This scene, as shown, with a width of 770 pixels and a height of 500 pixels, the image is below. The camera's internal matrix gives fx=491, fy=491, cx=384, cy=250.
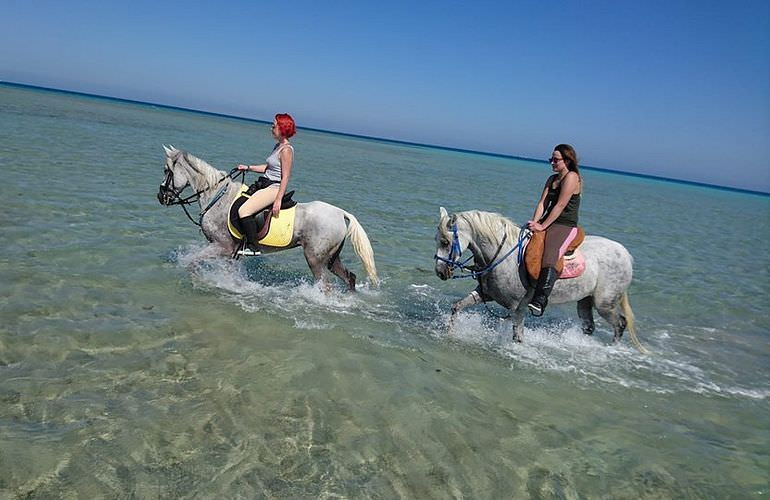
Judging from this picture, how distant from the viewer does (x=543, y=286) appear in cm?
684

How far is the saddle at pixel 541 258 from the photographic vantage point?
6.83 meters

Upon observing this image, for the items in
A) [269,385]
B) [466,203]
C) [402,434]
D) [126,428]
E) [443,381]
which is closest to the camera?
[126,428]

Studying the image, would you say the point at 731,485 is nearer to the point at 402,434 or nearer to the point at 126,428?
the point at 402,434

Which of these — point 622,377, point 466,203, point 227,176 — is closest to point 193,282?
point 227,176

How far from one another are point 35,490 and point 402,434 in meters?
2.93

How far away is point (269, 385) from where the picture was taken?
5.24m

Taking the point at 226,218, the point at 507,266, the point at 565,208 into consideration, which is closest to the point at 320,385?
the point at 507,266

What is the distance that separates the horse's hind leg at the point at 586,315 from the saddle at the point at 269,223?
497cm

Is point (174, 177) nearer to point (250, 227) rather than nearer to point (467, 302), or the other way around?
point (250, 227)

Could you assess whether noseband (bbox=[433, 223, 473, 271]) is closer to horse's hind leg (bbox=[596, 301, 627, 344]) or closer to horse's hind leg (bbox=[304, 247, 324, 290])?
horse's hind leg (bbox=[304, 247, 324, 290])

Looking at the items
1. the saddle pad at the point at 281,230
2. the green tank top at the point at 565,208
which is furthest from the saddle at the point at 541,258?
the saddle pad at the point at 281,230

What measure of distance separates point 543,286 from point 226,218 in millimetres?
5004

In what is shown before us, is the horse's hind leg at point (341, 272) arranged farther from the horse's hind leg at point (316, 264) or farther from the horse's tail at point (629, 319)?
the horse's tail at point (629, 319)

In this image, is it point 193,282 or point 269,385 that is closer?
point 269,385
